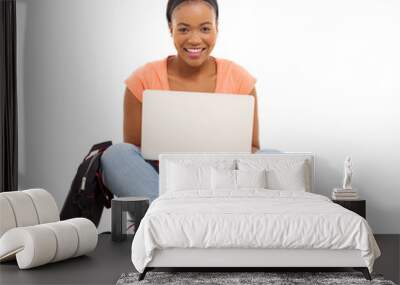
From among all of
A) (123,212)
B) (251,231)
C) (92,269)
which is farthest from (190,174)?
(251,231)

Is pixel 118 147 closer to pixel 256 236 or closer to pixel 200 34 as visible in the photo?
pixel 200 34

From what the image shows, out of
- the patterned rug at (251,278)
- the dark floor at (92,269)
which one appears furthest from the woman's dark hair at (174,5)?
the patterned rug at (251,278)

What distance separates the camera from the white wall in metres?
6.57

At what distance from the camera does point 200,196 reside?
16.9 feet

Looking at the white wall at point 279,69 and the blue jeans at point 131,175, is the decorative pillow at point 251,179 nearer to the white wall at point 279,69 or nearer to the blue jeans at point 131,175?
the white wall at point 279,69

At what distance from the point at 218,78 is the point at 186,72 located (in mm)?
336

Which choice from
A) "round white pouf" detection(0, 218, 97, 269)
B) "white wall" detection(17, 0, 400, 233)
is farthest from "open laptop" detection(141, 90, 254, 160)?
"round white pouf" detection(0, 218, 97, 269)

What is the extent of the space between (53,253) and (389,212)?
3.57m

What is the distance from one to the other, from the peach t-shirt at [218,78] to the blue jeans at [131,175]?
2.02 ft

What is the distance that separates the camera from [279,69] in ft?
21.6

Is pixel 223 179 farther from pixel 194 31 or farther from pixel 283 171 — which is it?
pixel 194 31

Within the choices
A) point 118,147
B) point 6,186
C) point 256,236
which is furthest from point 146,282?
point 6,186

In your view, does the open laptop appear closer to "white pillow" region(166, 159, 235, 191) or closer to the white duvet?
"white pillow" region(166, 159, 235, 191)

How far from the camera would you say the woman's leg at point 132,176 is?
6398mm
